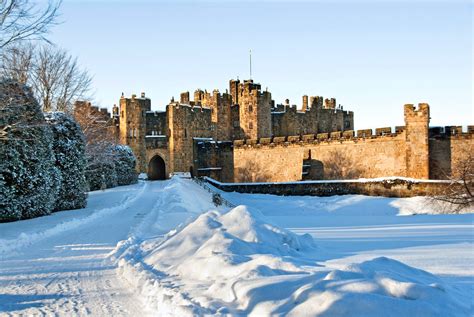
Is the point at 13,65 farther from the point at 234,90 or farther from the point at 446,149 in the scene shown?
the point at 234,90

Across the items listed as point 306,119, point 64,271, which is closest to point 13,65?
point 64,271

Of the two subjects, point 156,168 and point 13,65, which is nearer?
point 13,65

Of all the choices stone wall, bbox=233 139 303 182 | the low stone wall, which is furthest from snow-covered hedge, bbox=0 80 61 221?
stone wall, bbox=233 139 303 182

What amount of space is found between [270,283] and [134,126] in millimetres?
54002

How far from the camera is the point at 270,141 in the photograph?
140 feet

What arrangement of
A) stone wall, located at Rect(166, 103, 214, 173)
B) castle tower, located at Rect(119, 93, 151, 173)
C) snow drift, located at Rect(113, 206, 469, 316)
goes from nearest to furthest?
snow drift, located at Rect(113, 206, 469, 316), stone wall, located at Rect(166, 103, 214, 173), castle tower, located at Rect(119, 93, 151, 173)

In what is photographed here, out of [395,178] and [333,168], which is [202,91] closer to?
[333,168]

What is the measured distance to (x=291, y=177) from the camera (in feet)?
135

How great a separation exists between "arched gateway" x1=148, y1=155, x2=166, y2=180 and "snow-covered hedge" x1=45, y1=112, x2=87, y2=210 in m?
38.0

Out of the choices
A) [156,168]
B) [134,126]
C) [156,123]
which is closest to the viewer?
[134,126]

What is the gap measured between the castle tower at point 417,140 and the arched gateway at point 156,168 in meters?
33.9

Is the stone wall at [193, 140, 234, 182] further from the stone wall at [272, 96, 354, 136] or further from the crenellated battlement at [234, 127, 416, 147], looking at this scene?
the stone wall at [272, 96, 354, 136]

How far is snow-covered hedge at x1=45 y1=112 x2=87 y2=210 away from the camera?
67.6 feet

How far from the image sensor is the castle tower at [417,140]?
32.1m
